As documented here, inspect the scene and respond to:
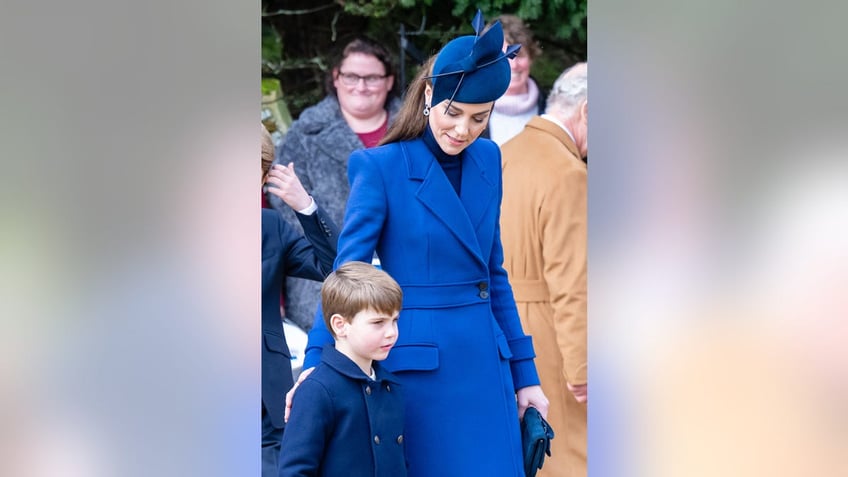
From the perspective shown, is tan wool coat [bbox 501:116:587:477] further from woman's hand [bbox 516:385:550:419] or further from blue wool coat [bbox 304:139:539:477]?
blue wool coat [bbox 304:139:539:477]

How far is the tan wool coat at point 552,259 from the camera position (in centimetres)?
470

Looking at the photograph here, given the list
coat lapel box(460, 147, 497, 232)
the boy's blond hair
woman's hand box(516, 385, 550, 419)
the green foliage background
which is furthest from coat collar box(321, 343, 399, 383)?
the green foliage background

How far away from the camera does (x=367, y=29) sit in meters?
4.75

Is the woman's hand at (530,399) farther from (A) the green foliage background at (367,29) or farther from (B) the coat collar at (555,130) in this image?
(A) the green foliage background at (367,29)

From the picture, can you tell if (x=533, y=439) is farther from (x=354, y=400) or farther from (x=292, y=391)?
(x=292, y=391)

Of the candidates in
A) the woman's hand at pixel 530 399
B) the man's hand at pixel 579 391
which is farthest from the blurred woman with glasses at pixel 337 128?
the man's hand at pixel 579 391

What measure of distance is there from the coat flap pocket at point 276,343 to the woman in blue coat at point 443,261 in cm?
23

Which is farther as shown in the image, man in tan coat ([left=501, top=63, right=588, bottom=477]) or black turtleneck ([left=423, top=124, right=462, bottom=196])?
man in tan coat ([left=501, top=63, right=588, bottom=477])

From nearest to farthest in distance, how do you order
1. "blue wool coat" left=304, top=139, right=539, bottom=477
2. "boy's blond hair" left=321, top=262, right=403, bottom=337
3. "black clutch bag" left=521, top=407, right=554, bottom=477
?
"boy's blond hair" left=321, top=262, right=403, bottom=337 < "blue wool coat" left=304, top=139, right=539, bottom=477 < "black clutch bag" left=521, top=407, right=554, bottom=477

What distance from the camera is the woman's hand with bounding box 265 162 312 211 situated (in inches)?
184
